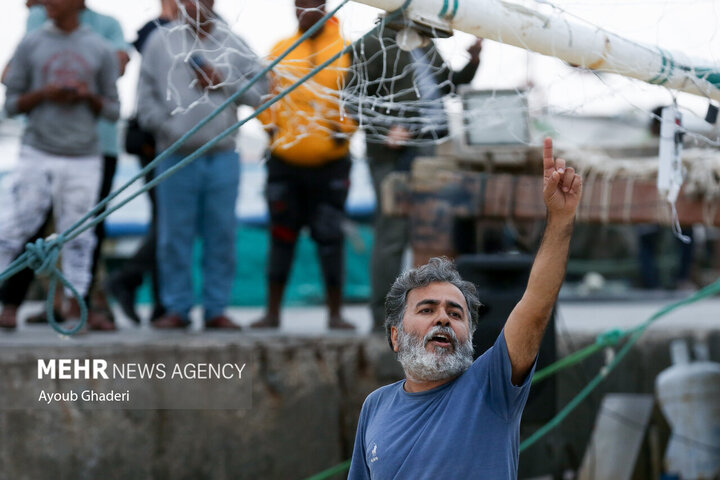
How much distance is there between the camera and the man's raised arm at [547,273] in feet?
6.79

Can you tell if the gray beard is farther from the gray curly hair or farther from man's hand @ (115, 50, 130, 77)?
man's hand @ (115, 50, 130, 77)

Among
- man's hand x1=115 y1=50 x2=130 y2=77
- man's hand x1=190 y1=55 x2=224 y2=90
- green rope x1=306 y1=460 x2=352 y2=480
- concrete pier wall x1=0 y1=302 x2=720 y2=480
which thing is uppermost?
man's hand x1=115 y1=50 x2=130 y2=77

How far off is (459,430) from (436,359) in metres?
0.18

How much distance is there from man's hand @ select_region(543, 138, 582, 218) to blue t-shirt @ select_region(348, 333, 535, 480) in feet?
1.07

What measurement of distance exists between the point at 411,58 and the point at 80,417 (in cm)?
220

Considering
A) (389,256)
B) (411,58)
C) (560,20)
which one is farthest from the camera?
(389,256)

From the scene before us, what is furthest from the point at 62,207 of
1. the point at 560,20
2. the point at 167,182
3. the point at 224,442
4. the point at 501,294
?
the point at 560,20

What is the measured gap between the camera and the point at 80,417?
4121mm

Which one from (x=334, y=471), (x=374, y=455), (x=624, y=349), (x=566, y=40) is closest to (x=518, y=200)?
(x=624, y=349)

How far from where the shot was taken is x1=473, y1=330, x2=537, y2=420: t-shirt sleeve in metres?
2.10

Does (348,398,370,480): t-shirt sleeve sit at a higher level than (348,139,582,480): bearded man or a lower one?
lower

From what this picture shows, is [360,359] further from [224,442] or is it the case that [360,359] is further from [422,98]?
[422,98]

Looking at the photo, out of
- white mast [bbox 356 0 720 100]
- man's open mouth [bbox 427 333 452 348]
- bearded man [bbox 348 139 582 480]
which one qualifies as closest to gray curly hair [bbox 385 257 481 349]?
bearded man [bbox 348 139 582 480]

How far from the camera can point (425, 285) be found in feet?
7.52
